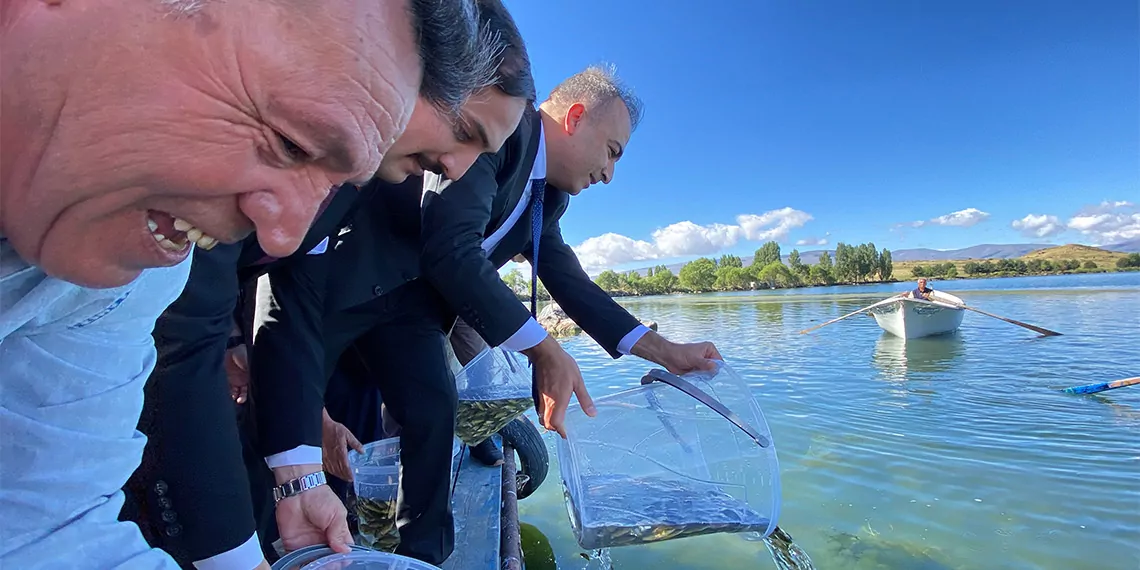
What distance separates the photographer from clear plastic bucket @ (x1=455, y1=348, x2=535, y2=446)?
2.17 m

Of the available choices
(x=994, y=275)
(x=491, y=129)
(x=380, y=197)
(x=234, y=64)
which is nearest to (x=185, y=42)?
(x=234, y=64)

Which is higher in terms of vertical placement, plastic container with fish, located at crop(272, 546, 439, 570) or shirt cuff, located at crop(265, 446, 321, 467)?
shirt cuff, located at crop(265, 446, 321, 467)

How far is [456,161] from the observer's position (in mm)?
1221

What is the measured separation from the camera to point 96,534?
0.62 m

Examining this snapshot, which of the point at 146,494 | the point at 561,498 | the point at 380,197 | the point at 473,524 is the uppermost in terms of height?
the point at 380,197

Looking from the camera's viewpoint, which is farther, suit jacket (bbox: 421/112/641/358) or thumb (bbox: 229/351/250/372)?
thumb (bbox: 229/351/250/372)

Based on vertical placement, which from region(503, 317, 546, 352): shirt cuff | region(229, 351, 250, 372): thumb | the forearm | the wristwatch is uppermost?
region(503, 317, 546, 352): shirt cuff

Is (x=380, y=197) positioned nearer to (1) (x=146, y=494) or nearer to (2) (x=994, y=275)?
(1) (x=146, y=494)

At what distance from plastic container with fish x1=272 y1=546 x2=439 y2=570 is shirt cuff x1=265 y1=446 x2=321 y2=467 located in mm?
246

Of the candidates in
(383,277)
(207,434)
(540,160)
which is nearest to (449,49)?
(207,434)

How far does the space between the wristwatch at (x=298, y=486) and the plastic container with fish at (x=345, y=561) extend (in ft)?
0.49

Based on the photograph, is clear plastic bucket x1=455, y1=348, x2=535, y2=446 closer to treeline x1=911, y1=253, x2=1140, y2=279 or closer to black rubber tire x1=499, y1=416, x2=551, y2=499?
black rubber tire x1=499, y1=416, x2=551, y2=499

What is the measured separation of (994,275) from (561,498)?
7266 cm

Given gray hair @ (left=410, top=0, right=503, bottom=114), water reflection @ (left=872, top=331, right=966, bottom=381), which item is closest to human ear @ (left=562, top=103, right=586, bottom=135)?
gray hair @ (left=410, top=0, right=503, bottom=114)
